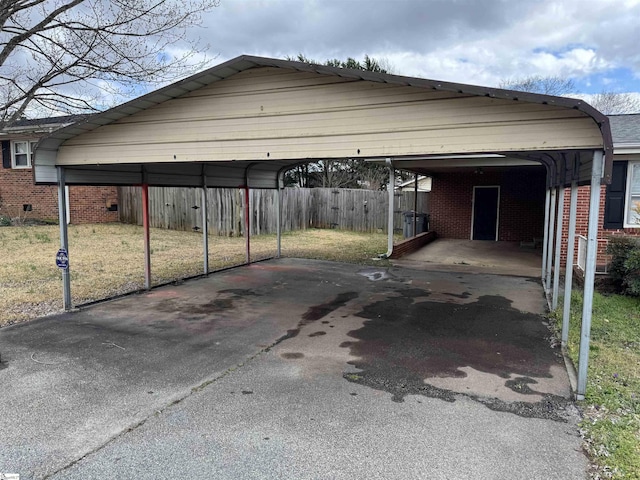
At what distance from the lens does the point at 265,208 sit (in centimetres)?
1841

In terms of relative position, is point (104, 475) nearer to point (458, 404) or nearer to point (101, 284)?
point (458, 404)

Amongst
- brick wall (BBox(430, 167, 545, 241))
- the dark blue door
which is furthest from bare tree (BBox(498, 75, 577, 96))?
the dark blue door

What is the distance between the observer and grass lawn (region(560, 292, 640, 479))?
10.2 feet

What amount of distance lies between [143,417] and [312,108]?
3.66 m

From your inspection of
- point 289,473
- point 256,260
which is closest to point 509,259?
point 256,260

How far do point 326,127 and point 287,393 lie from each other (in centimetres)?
295

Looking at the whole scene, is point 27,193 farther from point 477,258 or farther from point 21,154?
point 477,258

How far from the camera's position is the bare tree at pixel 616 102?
1212 inches

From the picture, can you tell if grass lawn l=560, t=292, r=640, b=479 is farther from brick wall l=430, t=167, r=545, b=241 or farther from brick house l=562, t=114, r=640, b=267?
brick wall l=430, t=167, r=545, b=241

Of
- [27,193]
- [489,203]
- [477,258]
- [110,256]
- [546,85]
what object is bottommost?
[477,258]

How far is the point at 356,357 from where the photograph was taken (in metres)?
5.10

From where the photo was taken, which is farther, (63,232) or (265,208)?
(265,208)

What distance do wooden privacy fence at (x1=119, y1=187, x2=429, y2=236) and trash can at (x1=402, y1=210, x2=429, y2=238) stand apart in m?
2.00

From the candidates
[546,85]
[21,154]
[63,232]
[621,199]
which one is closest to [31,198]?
[21,154]
